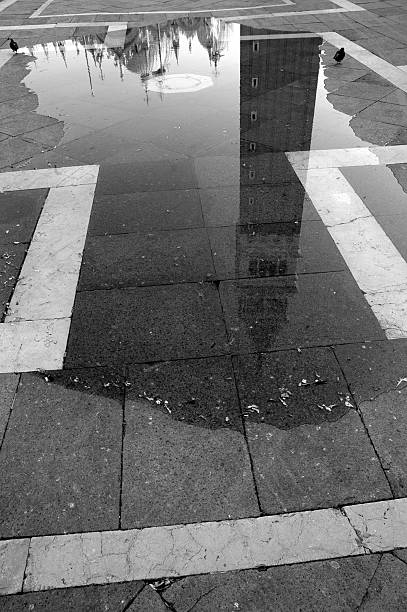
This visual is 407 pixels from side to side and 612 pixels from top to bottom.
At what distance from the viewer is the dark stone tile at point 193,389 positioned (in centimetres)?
465

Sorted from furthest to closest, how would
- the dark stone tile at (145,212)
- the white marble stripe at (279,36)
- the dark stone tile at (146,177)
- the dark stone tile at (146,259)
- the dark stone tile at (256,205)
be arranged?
the white marble stripe at (279,36)
the dark stone tile at (146,177)
the dark stone tile at (256,205)
the dark stone tile at (145,212)
the dark stone tile at (146,259)

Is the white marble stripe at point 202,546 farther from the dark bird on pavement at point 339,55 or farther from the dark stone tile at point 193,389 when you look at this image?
the dark bird on pavement at point 339,55

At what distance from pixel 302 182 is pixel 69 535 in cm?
678

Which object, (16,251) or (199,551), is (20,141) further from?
(199,551)

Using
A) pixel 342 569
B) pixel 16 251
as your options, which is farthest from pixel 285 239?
pixel 342 569

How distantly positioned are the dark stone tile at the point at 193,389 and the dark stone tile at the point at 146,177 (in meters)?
4.23

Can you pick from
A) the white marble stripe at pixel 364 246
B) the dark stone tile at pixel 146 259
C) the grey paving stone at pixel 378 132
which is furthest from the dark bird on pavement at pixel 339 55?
the dark stone tile at pixel 146 259

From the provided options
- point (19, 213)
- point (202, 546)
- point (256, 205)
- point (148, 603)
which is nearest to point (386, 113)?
point (256, 205)

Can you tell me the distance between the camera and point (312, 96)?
12.2 m

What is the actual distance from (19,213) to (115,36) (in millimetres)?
13628

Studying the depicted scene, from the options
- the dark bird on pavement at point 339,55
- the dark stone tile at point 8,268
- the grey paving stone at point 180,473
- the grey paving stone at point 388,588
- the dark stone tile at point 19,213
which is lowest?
the dark bird on pavement at point 339,55

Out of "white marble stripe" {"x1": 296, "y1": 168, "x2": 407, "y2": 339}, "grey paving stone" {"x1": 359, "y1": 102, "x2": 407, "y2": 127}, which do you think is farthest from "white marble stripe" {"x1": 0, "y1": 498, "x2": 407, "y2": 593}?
"grey paving stone" {"x1": 359, "y1": 102, "x2": 407, "y2": 127}

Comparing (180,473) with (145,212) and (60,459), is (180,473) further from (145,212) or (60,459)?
(145,212)

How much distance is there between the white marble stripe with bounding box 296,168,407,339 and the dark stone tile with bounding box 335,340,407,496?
0.35 metres
